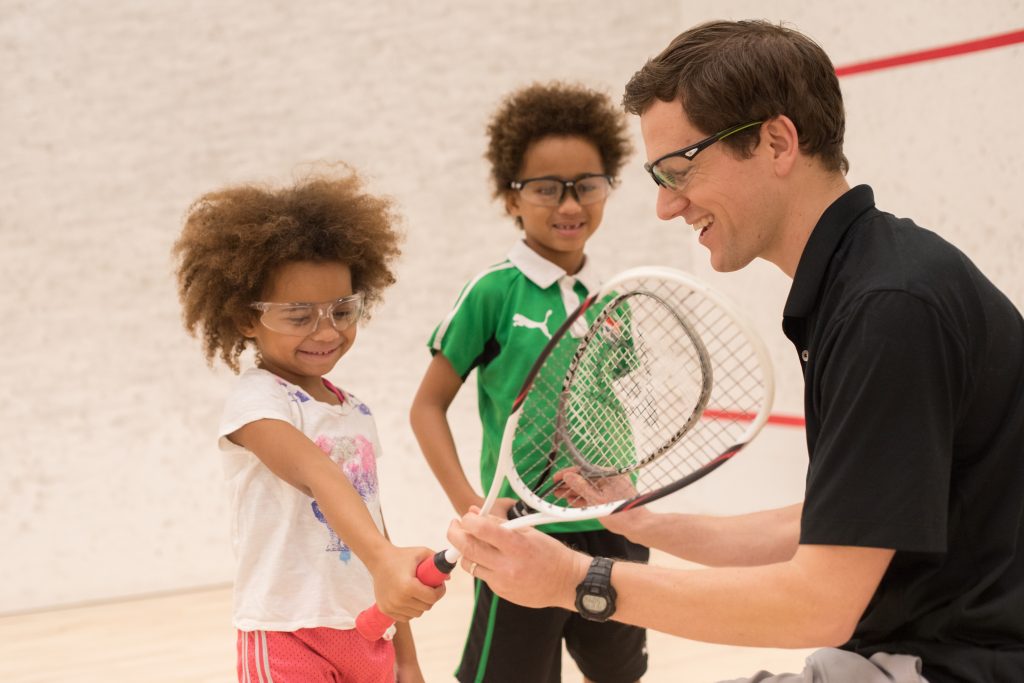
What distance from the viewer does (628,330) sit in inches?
65.2

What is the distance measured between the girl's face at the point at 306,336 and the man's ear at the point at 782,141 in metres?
0.75

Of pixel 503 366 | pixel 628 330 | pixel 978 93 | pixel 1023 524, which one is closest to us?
pixel 1023 524

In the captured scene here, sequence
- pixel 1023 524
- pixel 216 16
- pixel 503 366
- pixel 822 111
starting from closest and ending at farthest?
pixel 1023 524 < pixel 822 111 < pixel 503 366 < pixel 216 16

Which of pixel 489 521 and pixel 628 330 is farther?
pixel 628 330

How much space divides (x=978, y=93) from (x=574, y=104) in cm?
155

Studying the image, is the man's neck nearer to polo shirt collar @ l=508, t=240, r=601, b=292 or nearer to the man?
the man

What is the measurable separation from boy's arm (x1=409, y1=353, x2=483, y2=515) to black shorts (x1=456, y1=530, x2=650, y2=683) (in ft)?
0.75

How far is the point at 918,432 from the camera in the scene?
3.68ft

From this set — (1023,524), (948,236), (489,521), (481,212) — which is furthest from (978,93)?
(489,521)

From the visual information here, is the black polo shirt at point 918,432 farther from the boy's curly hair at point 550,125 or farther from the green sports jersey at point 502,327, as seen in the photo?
the boy's curly hair at point 550,125

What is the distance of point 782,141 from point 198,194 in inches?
121

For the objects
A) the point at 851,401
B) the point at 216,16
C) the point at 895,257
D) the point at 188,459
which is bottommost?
the point at 188,459

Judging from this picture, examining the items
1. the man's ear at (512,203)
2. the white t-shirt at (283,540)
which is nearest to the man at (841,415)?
the white t-shirt at (283,540)

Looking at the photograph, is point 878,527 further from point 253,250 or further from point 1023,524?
point 253,250
